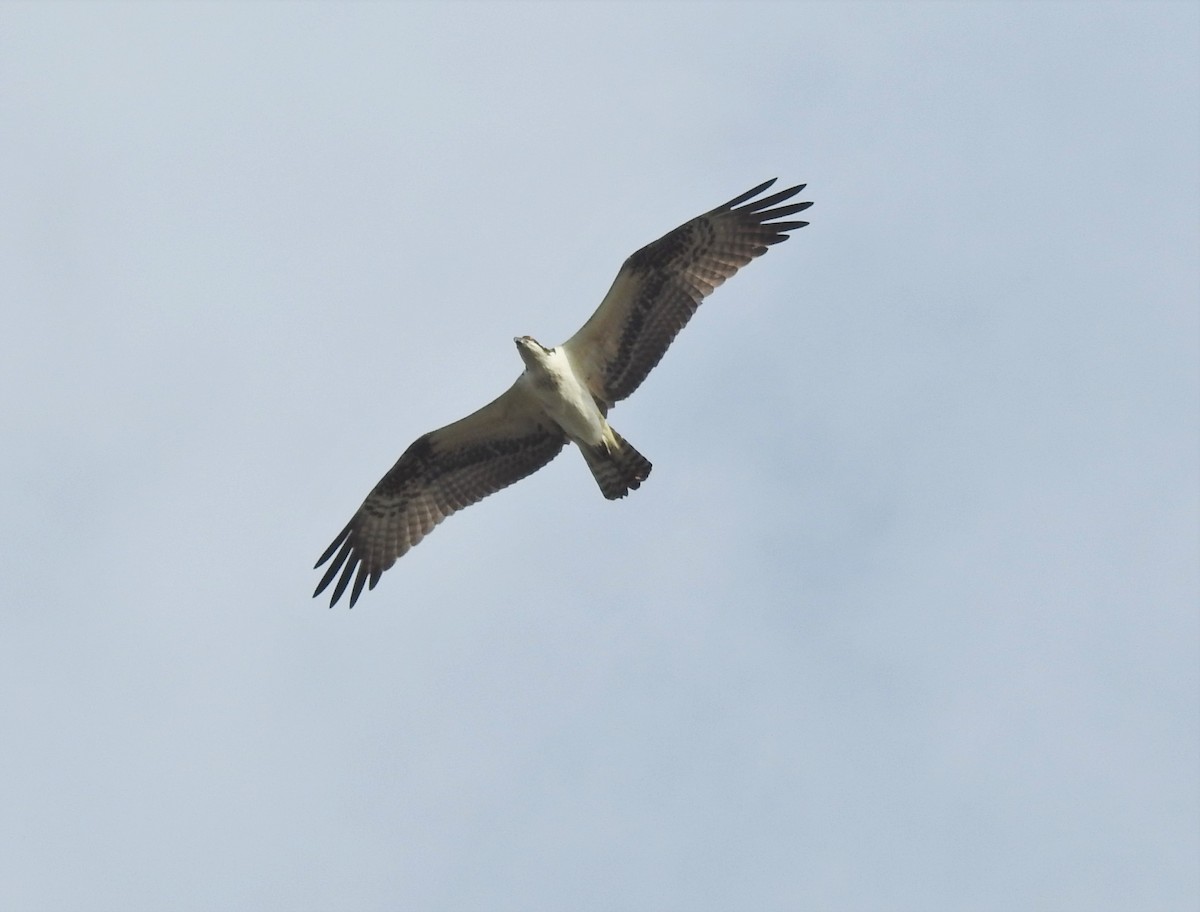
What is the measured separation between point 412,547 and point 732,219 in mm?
4615

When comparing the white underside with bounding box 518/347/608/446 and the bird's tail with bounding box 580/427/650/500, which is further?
the bird's tail with bounding box 580/427/650/500

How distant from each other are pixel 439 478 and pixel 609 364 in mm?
2193

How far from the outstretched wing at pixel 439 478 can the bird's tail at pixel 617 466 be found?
1.75 ft

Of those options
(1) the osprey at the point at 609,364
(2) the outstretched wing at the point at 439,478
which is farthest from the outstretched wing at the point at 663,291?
(2) the outstretched wing at the point at 439,478

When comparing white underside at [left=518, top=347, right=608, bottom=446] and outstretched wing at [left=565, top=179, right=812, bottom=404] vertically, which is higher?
outstretched wing at [left=565, top=179, right=812, bottom=404]

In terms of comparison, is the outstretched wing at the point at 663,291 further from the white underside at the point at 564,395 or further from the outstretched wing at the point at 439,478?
the outstretched wing at the point at 439,478

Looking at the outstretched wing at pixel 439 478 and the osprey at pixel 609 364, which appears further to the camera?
the outstretched wing at pixel 439 478

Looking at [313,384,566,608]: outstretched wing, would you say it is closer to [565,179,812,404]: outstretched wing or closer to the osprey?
the osprey

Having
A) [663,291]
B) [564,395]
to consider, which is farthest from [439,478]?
[663,291]

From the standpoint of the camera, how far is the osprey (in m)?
17.6

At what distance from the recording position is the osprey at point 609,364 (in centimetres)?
1762

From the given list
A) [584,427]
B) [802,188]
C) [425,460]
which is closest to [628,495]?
[584,427]

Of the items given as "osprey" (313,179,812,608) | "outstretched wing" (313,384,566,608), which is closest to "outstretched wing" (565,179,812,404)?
"osprey" (313,179,812,608)

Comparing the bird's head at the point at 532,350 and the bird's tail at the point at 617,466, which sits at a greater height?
the bird's head at the point at 532,350
